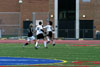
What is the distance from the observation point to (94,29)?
1902 inches

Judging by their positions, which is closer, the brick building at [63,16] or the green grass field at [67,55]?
the green grass field at [67,55]

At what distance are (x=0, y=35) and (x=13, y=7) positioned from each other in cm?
1116

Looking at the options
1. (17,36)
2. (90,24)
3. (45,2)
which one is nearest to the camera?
(17,36)

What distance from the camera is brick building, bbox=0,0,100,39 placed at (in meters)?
47.8

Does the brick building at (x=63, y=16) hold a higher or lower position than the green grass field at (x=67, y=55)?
higher

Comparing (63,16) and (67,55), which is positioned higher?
(63,16)

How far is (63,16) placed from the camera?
51.9 m

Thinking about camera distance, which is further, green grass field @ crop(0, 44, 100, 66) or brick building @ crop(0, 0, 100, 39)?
brick building @ crop(0, 0, 100, 39)

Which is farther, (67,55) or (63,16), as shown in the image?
(63,16)

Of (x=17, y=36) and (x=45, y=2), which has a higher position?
(x=45, y=2)

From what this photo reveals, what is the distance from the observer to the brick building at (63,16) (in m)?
47.8

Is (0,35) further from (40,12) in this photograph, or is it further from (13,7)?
(13,7)

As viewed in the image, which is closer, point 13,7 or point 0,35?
point 0,35

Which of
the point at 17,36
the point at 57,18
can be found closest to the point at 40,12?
the point at 57,18
